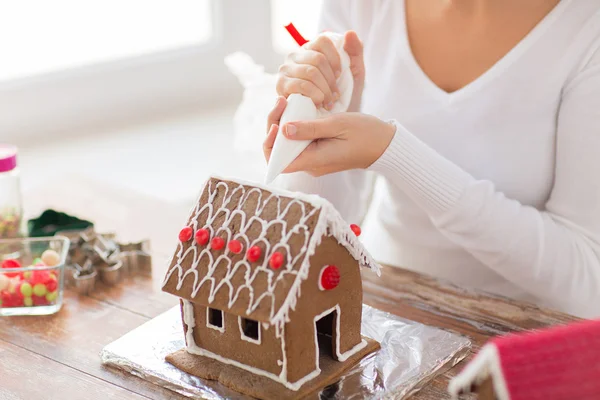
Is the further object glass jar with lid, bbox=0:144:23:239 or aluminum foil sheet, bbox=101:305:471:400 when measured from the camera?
glass jar with lid, bbox=0:144:23:239

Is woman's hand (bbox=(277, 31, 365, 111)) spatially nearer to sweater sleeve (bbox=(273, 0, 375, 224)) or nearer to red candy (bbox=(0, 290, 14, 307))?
sweater sleeve (bbox=(273, 0, 375, 224))

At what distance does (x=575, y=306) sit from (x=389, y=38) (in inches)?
20.0

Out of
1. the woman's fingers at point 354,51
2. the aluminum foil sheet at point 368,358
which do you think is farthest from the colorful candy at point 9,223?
the woman's fingers at point 354,51

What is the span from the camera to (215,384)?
3.13 feet

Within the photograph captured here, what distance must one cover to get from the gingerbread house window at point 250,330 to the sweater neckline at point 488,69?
526 millimetres

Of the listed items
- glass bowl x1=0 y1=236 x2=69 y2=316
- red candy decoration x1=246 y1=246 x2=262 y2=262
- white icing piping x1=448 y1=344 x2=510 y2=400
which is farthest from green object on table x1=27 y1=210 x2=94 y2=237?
white icing piping x1=448 y1=344 x2=510 y2=400

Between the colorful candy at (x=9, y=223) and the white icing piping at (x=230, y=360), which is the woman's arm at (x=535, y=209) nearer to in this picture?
the white icing piping at (x=230, y=360)

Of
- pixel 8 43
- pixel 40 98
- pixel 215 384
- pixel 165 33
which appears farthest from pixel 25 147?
→ pixel 215 384

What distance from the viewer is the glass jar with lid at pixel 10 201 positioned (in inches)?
53.1

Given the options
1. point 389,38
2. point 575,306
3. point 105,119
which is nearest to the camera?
point 575,306

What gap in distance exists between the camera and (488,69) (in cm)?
128

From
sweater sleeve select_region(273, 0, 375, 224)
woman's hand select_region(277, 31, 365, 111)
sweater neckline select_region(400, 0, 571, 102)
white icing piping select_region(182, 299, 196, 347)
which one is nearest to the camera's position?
white icing piping select_region(182, 299, 196, 347)

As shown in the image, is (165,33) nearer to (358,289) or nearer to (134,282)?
(134,282)

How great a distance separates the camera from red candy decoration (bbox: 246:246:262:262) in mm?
898
